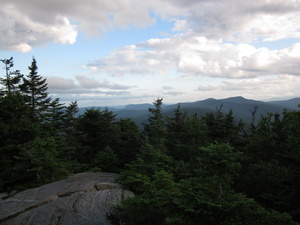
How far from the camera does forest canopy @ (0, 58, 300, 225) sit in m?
5.62

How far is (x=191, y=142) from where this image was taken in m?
22.5

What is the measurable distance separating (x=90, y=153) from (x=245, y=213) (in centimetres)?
3160

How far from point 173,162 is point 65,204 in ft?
31.5

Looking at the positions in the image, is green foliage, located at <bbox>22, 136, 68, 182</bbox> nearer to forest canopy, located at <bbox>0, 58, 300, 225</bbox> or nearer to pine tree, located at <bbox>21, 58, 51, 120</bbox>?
forest canopy, located at <bbox>0, 58, 300, 225</bbox>


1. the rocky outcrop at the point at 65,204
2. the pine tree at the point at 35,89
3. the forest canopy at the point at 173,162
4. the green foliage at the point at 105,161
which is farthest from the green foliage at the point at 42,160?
the pine tree at the point at 35,89

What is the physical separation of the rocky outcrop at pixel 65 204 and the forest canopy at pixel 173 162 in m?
1.15

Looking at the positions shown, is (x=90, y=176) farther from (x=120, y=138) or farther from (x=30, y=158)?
(x=120, y=138)

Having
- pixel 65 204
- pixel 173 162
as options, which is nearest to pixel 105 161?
pixel 173 162

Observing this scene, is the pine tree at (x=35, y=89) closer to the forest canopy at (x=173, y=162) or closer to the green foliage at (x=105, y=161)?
the forest canopy at (x=173, y=162)

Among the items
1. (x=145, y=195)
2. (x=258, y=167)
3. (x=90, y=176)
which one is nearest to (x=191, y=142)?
(x=258, y=167)

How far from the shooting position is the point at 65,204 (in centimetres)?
1036

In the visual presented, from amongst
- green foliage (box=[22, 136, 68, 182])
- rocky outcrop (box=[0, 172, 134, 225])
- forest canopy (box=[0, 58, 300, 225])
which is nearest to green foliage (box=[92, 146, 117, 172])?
forest canopy (box=[0, 58, 300, 225])

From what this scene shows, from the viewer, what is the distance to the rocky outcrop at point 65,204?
9.30m

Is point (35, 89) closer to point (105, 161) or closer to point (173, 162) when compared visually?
point (105, 161)
